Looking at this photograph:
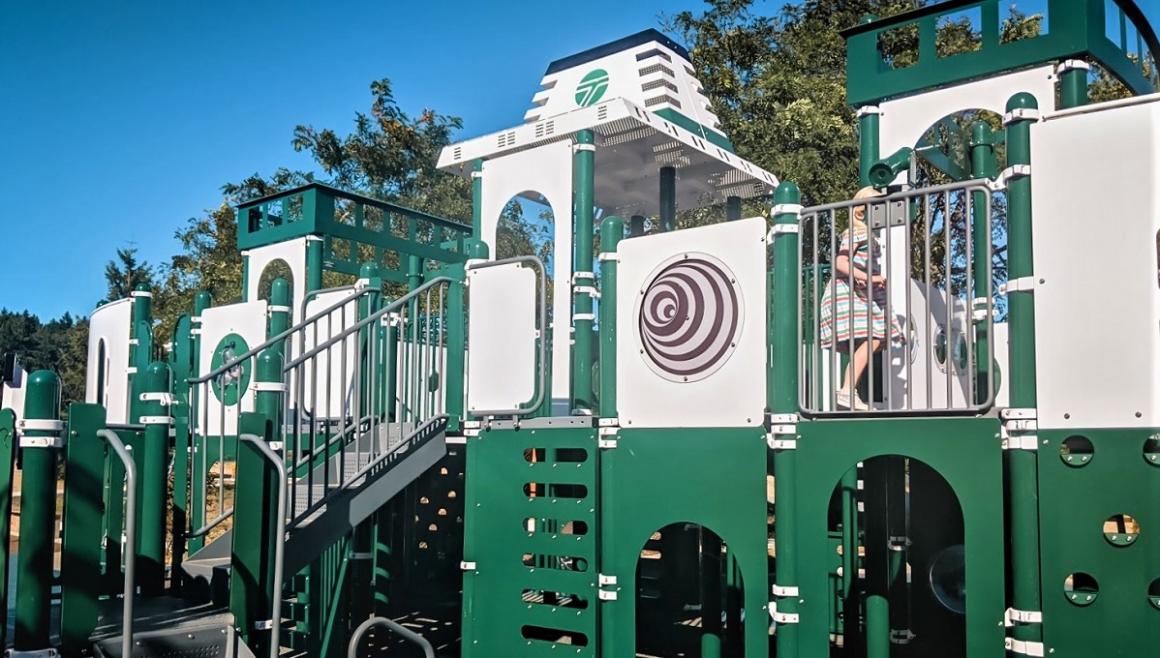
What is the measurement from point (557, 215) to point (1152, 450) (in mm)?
4156

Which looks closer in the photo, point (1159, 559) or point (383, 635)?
point (1159, 559)

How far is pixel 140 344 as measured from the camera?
9016 mm

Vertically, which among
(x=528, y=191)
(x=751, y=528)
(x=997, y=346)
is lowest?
(x=751, y=528)

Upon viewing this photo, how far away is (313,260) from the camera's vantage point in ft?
33.3

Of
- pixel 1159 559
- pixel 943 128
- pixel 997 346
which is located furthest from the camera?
pixel 943 128

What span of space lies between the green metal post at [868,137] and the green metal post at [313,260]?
5.54m

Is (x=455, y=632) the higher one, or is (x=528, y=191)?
(x=528, y=191)

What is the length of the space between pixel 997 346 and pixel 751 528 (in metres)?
2.40

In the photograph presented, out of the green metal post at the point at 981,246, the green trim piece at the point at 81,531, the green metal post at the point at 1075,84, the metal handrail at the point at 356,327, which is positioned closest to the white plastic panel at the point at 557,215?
the metal handrail at the point at 356,327

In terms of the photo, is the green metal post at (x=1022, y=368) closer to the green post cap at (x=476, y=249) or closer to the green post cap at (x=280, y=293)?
the green post cap at (x=476, y=249)

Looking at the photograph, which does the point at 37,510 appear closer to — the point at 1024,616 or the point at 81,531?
the point at 81,531

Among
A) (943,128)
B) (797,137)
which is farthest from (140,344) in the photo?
(797,137)

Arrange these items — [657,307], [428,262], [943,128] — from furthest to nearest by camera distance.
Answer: [428,262] < [943,128] < [657,307]

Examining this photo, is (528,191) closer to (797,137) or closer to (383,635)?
(383,635)
